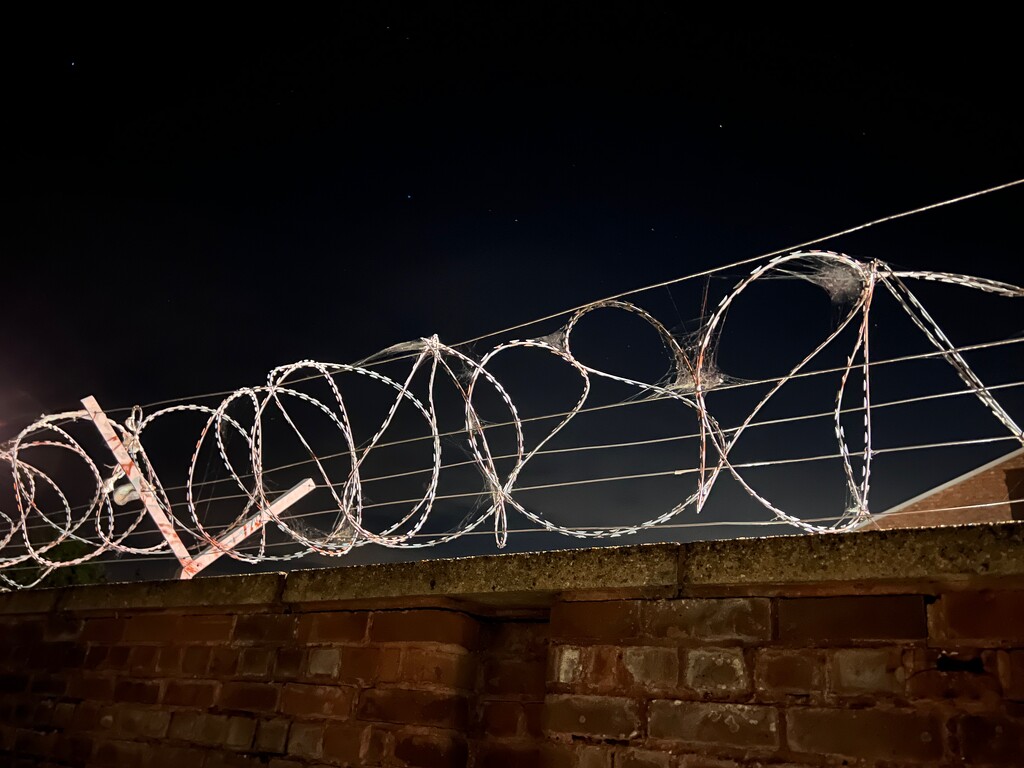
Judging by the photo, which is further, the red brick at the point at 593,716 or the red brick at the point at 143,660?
the red brick at the point at 143,660

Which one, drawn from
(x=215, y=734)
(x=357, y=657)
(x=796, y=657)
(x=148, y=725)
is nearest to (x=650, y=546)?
(x=796, y=657)

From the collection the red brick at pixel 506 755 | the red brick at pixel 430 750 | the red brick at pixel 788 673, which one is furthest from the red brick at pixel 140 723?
the red brick at pixel 788 673

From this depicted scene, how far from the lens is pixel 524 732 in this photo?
1.97 m

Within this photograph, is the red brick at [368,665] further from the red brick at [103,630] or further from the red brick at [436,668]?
the red brick at [103,630]

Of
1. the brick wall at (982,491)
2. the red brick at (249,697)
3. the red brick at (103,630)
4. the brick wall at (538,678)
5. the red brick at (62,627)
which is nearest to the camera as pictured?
the brick wall at (538,678)

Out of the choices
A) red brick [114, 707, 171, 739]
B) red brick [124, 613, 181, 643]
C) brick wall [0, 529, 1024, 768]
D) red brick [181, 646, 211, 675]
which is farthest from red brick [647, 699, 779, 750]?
red brick [124, 613, 181, 643]

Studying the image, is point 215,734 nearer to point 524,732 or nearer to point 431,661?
point 431,661

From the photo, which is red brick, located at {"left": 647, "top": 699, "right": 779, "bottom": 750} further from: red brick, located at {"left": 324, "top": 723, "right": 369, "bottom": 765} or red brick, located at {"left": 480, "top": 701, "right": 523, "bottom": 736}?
red brick, located at {"left": 324, "top": 723, "right": 369, "bottom": 765}

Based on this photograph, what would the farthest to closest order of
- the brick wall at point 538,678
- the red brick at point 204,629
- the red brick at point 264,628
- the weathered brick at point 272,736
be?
the red brick at point 204,629
the red brick at point 264,628
the weathered brick at point 272,736
the brick wall at point 538,678

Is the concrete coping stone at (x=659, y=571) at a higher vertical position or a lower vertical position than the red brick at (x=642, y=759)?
higher

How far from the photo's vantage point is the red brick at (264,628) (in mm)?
2379

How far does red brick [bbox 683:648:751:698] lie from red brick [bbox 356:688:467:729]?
2.35 feet

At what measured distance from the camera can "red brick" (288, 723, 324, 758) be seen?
2.10 metres

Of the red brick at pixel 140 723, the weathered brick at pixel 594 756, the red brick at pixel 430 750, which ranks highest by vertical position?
the weathered brick at pixel 594 756
